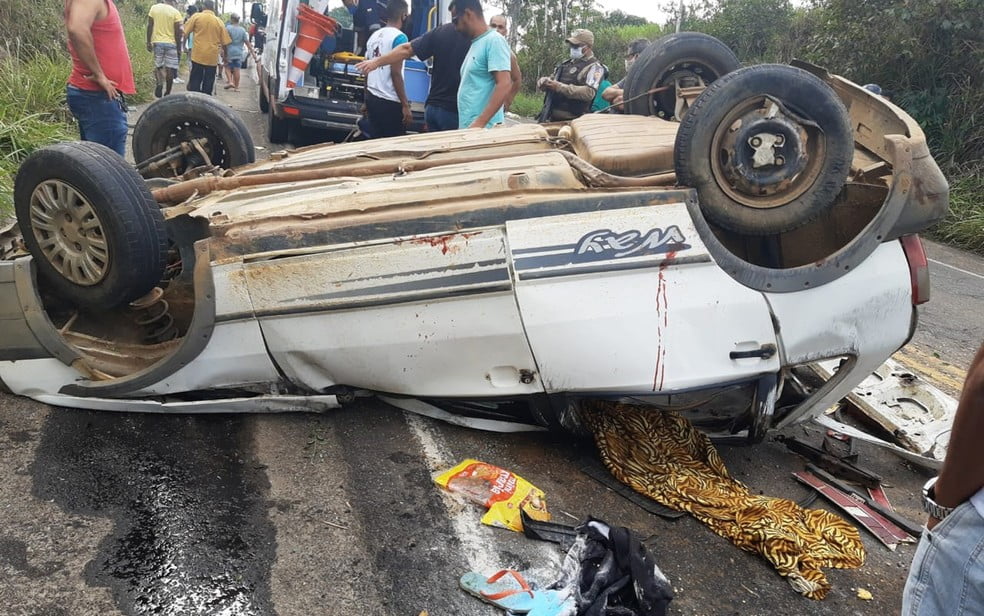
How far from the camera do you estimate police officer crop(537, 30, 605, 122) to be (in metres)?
6.67

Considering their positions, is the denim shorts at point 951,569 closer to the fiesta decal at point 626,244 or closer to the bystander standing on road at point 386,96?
the fiesta decal at point 626,244

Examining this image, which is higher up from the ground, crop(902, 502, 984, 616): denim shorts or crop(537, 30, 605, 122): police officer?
crop(537, 30, 605, 122): police officer

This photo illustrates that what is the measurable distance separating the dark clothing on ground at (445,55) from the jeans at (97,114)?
209cm

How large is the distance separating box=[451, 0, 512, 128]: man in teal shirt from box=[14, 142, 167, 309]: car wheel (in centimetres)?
271

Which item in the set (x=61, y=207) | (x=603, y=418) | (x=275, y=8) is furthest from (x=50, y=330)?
(x=275, y=8)

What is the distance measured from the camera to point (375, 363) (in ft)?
9.80

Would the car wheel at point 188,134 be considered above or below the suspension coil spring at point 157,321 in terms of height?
above

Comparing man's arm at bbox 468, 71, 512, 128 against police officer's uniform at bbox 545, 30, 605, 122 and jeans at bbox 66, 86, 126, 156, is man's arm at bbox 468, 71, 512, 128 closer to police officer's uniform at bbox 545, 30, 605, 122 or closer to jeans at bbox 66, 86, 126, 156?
police officer's uniform at bbox 545, 30, 605, 122

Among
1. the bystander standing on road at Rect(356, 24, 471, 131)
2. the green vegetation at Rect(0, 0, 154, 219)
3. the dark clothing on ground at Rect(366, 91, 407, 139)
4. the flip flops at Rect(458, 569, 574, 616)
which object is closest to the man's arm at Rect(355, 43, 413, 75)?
the bystander standing on road at Rect(356, 24, 471, 131)

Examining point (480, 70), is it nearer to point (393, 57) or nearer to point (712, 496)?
point (393, 57)

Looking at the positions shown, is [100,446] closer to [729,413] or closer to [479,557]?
[479,557]

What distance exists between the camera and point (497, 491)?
2.80 m

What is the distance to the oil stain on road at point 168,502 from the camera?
2.22 m

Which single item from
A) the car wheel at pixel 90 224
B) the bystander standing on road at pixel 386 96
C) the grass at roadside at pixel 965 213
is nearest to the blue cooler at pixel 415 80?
the bystander standing on road at pixel 386 96
